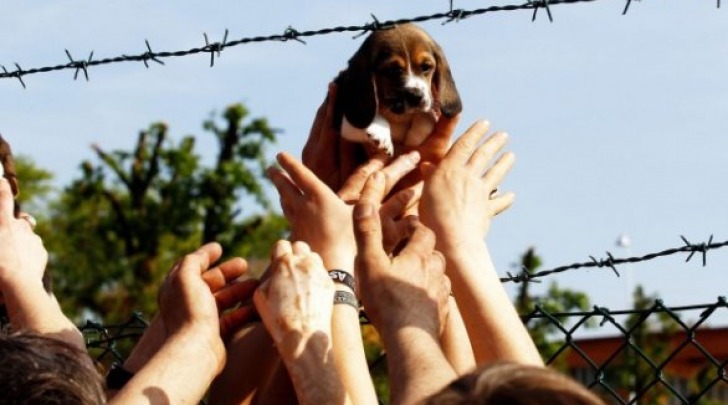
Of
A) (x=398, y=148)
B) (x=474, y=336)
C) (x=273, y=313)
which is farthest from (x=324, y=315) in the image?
(x=398, y=148)

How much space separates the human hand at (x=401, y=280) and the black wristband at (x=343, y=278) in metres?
0.15

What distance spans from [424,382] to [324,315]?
479 millimetres

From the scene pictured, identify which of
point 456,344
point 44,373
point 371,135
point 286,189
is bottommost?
point 371,135

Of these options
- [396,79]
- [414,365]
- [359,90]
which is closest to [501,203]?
[414,365]

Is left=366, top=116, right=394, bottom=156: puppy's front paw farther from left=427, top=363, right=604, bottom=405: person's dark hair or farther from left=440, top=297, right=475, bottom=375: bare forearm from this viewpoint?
left=427, top=363, right=604, bottom=405: person's dark hair

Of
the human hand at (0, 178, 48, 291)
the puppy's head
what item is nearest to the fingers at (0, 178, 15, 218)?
the human hand at (0, 178, 48, 291)

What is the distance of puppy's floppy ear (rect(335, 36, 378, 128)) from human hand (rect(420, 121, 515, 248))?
51.7 inches

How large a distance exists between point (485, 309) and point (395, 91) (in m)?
2.73

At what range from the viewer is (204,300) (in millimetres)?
3879

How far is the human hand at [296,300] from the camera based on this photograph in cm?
362

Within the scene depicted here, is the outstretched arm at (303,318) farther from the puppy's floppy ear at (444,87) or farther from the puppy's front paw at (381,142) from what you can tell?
the puppy's floppy ear at (444,87)

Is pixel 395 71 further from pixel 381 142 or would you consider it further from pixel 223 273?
pixel 223 273

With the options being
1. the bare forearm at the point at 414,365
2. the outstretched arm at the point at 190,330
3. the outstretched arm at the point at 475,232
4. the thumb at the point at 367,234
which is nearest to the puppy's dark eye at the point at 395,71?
the outstretched arm at the point at 475,232

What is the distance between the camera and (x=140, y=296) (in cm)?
2917
